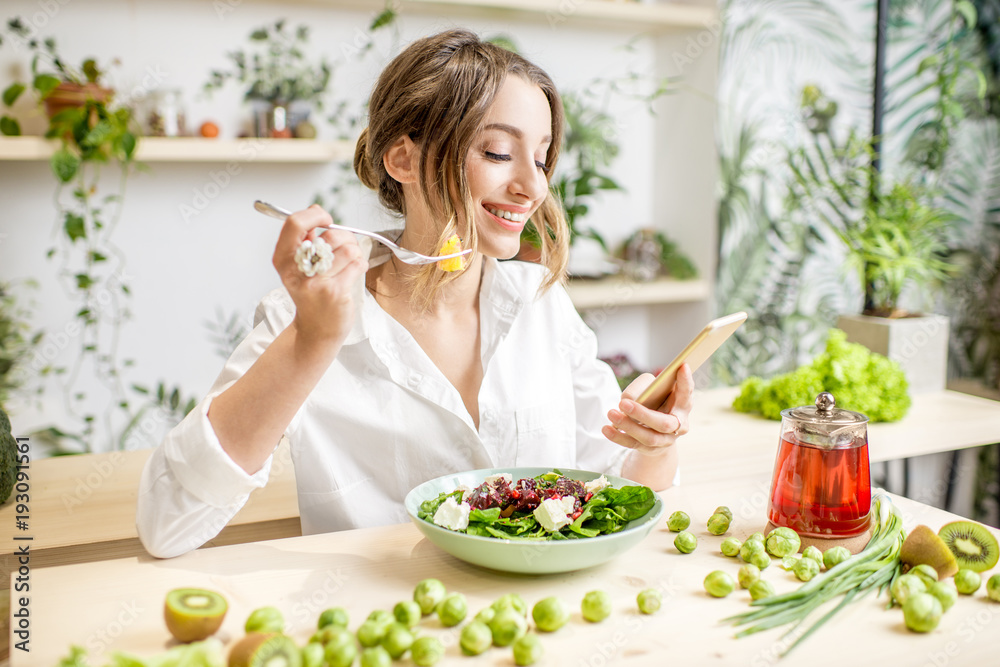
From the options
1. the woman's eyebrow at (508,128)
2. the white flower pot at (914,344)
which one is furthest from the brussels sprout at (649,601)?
the white flower pot at (914,344)

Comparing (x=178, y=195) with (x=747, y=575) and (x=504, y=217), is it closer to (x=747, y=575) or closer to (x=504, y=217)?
(x=504, y=217)

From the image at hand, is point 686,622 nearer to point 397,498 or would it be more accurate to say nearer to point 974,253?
point 397,498

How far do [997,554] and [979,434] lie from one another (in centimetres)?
98

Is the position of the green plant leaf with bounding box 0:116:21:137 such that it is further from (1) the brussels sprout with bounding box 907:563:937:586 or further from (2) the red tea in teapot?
(1) the brussels sprout with bounding box 907:563:937:586

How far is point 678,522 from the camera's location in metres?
1.11

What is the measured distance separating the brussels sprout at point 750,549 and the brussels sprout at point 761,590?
3.4 inches

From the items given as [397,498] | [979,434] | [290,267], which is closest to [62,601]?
[290,267]

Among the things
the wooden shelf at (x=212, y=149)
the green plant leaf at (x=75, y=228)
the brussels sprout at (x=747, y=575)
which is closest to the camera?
the brussels sprout at (x=747, y=575)

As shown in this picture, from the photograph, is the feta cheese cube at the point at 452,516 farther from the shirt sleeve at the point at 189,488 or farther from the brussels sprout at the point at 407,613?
the shirt sleeve at the point at 189,488

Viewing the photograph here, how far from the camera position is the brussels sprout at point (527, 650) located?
760 mm

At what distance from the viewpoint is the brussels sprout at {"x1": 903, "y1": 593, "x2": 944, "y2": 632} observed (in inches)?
32.4

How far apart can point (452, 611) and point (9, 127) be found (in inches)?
93.7

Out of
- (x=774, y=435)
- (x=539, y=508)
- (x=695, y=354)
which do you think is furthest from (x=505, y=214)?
(x=774, y=435)

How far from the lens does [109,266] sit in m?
2.79
